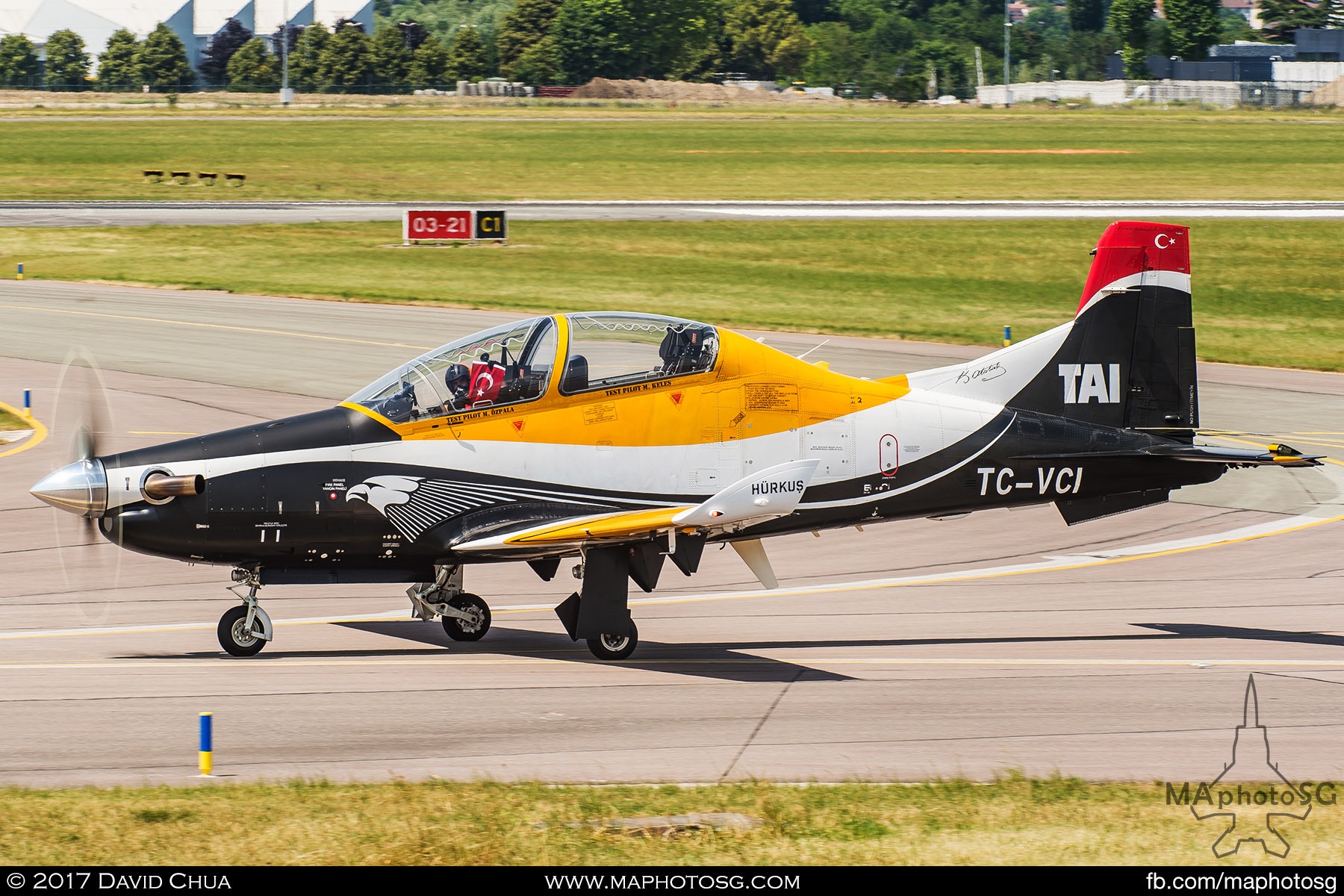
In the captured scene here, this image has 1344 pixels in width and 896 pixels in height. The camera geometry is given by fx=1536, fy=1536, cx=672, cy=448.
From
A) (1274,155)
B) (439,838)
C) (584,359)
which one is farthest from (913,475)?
(1274,155)

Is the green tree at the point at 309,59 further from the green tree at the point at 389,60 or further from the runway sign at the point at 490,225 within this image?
the runway sign at the point at 490,225

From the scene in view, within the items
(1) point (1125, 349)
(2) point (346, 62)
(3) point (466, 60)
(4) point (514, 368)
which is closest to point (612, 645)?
(4) point (514, 368)

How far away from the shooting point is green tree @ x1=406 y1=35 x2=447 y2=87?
187875 millimetres

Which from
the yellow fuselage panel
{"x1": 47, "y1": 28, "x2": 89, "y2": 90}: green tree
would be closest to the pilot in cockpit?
the yellow fuselage panel

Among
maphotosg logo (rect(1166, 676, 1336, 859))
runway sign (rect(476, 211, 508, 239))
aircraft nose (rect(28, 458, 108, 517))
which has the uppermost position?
runway sign (rect(476, 211, 508, 239))

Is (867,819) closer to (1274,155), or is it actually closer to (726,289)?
(726,289)

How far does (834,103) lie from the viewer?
17200 cm

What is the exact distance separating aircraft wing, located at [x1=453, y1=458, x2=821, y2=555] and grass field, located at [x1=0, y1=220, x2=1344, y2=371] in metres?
24.5

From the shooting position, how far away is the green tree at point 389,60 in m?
186

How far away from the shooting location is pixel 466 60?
195m

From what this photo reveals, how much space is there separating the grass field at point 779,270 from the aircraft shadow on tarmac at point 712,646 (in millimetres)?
21068

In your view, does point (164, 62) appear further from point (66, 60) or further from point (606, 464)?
point (606, 464)

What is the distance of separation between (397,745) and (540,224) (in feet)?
160

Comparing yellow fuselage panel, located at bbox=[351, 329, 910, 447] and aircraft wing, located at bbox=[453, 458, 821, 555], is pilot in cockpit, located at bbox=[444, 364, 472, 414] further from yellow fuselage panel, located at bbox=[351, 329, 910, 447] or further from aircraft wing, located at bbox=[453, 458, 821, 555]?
aircraft wing, located at bbox=[453, 458, 821, 555]
